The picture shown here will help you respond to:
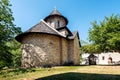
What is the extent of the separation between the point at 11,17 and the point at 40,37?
6.41 metres

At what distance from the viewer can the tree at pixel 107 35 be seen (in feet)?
86.6

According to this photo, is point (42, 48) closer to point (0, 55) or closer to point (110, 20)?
point (0, 55)

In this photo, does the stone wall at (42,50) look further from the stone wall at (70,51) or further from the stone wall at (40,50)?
the stone wall at (70,51)

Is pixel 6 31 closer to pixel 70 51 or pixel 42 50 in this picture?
pixel 42 50

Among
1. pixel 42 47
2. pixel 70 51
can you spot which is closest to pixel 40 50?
pixel 42 47

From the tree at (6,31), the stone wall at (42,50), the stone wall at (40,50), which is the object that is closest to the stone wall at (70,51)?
the stone wall at (42,50)

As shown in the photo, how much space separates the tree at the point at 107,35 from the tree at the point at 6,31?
14006mm

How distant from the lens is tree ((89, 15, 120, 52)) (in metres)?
26.4

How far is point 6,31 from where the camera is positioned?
2555 cm

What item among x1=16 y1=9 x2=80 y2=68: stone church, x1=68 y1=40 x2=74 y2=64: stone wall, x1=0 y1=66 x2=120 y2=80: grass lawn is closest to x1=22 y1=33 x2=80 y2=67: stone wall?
x1=16 y1=9 x2=80 y2=68: stone church

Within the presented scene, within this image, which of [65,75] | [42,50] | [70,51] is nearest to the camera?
[65,75]

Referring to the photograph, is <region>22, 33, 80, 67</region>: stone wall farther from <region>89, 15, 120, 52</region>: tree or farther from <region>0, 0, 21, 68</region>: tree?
<region>89, 15, 120, 52</region>: tree

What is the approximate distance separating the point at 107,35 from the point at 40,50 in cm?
1222

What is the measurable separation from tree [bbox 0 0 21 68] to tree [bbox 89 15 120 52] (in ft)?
46.0
